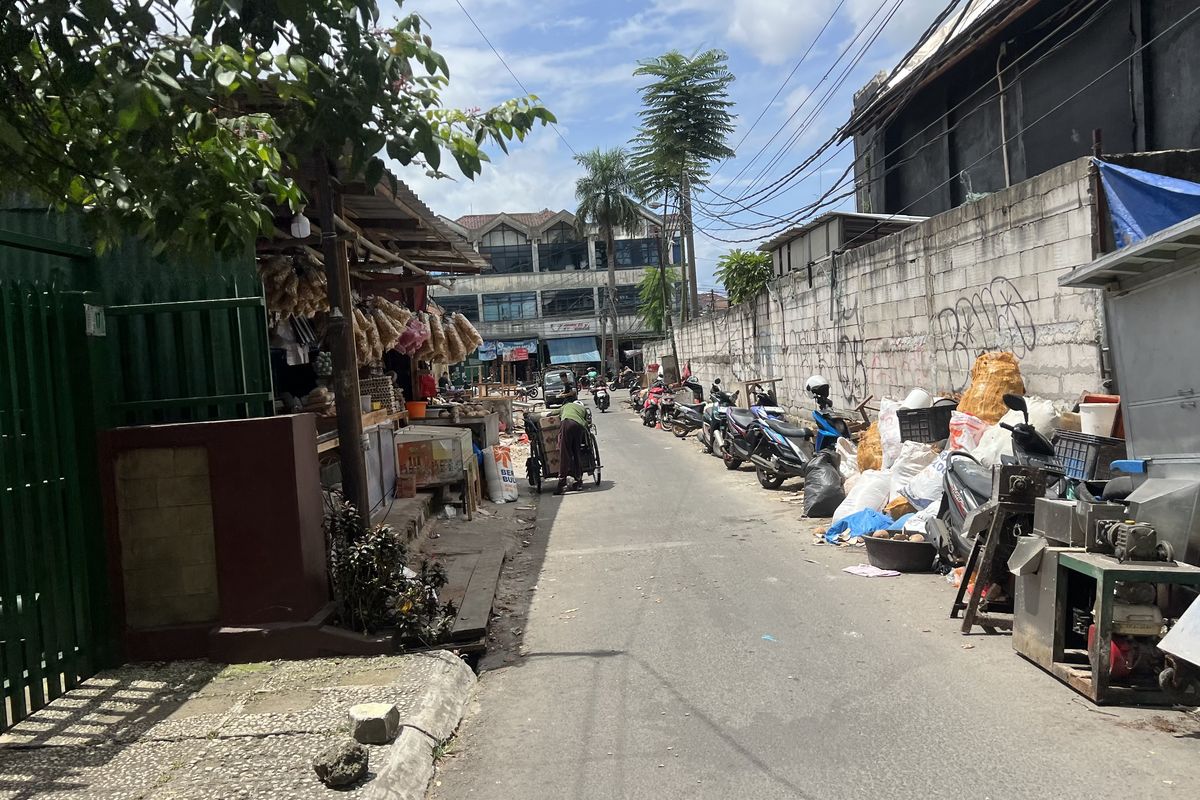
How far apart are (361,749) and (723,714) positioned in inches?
72.3

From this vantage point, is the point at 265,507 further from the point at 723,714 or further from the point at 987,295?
the point at 987,295

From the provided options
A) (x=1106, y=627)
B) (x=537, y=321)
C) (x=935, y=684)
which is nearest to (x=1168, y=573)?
(x=1106, y=627)

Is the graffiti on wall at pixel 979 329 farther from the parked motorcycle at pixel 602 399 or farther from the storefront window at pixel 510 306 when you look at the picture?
the storefront window at pixel 510 306

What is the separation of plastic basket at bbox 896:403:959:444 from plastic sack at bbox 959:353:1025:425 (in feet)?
0.93

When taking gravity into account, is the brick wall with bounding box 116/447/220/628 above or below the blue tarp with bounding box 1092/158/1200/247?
below

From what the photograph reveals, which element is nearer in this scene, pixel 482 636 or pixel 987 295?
pixel 482 636

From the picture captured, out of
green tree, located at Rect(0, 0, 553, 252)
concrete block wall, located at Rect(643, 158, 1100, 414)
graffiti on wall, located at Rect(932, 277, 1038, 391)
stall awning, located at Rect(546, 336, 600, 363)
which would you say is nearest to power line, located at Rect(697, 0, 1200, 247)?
concrete block wall, located at Rect(643, 158, 1100, 414)

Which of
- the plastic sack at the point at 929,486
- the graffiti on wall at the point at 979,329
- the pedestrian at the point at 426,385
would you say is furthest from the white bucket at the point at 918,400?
the pedestrian at the point at 426,385

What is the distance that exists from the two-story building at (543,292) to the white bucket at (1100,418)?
51167 mm

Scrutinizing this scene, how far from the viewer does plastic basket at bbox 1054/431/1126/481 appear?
20.5 feet

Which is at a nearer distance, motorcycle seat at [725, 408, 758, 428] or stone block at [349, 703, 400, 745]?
stone block at [349, 703, 400, 745]

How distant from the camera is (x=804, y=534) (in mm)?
9250

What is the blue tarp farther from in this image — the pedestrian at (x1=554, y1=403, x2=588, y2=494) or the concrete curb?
the pedestrian at (x1=554, y1=403, x2=588, y2=494)

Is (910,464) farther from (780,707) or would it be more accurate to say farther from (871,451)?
(780,707)
